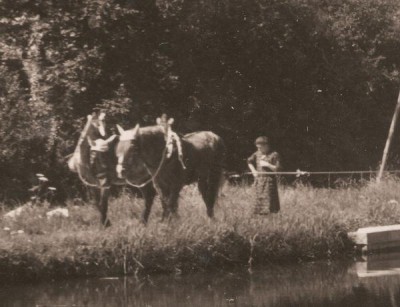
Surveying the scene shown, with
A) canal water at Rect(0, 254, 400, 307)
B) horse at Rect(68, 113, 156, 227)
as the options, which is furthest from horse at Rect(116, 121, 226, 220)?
canal water at Rect(0, 254, 400, 307)

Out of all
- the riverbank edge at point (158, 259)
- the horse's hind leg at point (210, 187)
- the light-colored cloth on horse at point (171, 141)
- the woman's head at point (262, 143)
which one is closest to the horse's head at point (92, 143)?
the light-colored cloth on horse at point (171, 141)

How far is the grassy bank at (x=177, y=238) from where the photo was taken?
42.2ft

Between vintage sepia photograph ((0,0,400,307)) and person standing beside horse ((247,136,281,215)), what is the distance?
31 mm

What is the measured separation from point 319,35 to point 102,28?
309 inches

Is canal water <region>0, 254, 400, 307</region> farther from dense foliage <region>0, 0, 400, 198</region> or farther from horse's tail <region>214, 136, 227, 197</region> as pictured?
dense foliage <region>0, 0, 400, 198</region>

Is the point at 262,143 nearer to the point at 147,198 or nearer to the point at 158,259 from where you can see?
the point at 147,198

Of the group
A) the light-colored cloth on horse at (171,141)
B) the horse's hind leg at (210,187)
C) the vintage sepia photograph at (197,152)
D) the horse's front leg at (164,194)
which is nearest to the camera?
the vintage sepia photograph at (197,152)

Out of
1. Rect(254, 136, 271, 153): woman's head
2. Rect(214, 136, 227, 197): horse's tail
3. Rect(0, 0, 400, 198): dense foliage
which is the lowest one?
Rect(214, 136, 227, 197): horse's tail

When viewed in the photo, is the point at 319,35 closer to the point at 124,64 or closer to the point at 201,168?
the point at 124,64

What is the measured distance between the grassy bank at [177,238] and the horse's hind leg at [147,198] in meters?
0.14

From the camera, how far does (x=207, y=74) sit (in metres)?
23.7

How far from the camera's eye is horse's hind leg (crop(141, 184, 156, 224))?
14.6m

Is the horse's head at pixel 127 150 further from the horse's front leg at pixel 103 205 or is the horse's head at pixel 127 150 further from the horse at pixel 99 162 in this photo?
the horse's front leg at pixel 103 205

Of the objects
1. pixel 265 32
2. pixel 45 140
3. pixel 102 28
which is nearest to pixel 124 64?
pixel 102 28
